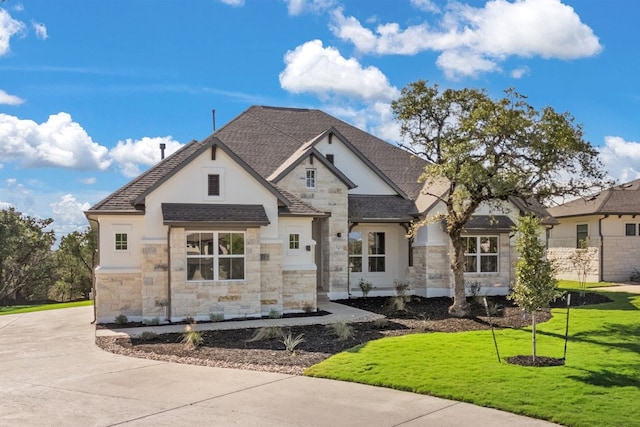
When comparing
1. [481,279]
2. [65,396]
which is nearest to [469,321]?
[481,279]

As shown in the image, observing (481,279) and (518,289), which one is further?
(481,279)

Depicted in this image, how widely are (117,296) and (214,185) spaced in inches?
176

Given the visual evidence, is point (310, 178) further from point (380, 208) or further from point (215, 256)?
point (215, 256)

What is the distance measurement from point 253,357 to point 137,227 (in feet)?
24.8

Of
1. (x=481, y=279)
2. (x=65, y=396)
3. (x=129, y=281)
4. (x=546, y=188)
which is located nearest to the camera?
(x=65, y=396)

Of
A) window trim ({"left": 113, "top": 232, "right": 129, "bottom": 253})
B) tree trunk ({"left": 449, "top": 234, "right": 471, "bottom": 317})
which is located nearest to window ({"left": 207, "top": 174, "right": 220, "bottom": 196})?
window trim ({"left": 113, "top": 232, "right": 129, "bottom": 253})

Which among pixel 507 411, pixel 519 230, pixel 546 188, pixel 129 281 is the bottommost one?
pixel 507 411

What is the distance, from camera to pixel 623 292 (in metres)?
23.6

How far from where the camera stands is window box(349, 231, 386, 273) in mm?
23844

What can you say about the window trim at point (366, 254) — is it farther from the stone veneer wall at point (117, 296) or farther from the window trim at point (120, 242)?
the window trim at point (120, 242)

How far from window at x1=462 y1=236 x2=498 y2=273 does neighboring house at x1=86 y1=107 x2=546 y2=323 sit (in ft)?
0.13

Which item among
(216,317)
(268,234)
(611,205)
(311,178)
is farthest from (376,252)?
(611,205)

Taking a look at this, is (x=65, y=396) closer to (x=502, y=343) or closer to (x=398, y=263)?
(x=502, y=343)

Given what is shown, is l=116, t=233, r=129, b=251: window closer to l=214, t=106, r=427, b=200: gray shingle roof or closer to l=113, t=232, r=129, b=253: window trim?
l=113, t=232, r=129, b=253: window trim
